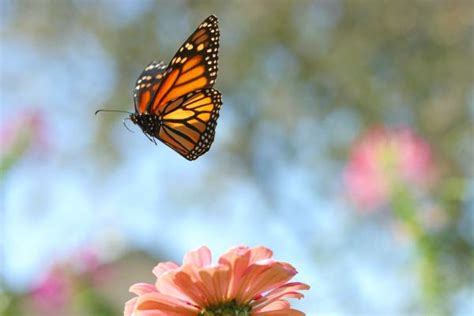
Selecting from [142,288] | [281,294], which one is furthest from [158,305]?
[281,294]

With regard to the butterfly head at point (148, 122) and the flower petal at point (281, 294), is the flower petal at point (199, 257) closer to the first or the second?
the flower petal at point (281, 294)

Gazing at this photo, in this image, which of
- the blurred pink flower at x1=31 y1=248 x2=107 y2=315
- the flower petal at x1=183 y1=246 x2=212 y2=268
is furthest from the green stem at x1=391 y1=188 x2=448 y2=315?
the flower petal at x1=183 y1=246 x2=212 y2=268

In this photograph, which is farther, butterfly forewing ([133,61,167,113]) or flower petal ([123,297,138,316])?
butterfly forewing ([133,61,167,113])

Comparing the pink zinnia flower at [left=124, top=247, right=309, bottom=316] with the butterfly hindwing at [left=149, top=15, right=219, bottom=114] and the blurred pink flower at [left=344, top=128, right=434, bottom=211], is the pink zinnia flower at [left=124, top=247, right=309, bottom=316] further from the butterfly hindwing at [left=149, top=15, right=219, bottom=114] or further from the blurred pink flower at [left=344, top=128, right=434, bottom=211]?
the blurred pink flower at [left=344, top=128, right=434, bottom=211]

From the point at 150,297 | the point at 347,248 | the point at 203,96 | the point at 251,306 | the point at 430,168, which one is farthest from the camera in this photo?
the point at 347,248

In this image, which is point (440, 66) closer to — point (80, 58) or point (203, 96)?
point (80, 58)

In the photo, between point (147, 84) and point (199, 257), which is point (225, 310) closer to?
point (199, 257)

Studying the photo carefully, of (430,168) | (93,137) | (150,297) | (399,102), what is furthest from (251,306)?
(93,137)
